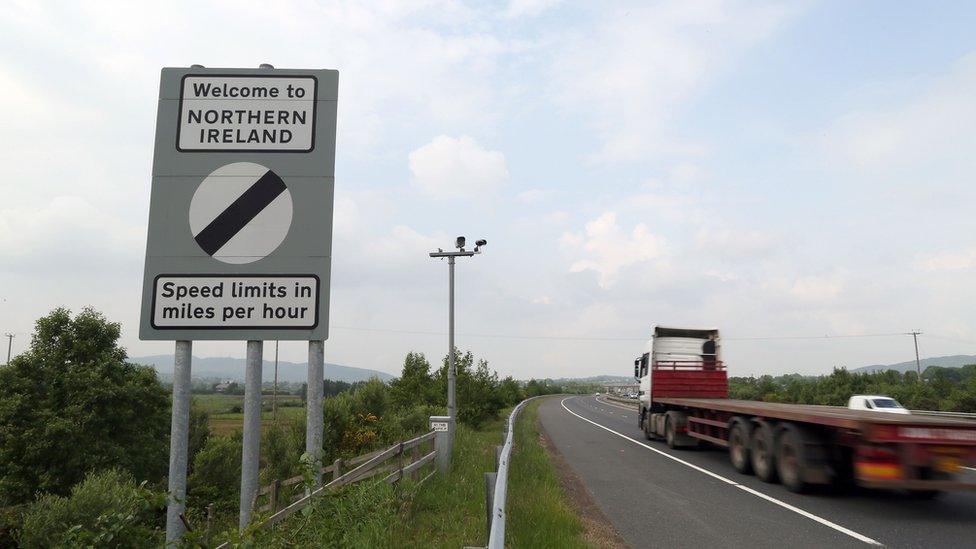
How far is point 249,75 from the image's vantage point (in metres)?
3.99

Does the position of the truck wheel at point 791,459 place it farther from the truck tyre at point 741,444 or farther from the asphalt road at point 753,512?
the truck tyre at point 741,444

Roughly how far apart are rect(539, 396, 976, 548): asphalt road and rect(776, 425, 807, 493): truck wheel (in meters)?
0.20

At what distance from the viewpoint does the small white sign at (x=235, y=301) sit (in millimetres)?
3727

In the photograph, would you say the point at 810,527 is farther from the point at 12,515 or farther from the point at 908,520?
the point at 12,515

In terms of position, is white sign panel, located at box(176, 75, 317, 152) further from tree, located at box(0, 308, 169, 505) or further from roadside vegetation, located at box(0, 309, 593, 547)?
tree, located at box(0, 308, 169, 505)

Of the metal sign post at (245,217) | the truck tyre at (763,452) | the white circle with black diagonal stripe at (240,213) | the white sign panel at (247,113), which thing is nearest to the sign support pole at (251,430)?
the metal sign post at (245,217)

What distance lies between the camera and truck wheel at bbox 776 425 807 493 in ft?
31.7

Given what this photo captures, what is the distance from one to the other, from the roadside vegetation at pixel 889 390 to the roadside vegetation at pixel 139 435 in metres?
26.1

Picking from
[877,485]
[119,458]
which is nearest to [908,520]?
[877,485]

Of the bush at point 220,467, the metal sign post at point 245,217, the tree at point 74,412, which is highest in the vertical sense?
the metal sign post at point 245,217

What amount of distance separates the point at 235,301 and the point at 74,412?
3375cm

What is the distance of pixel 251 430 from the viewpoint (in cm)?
368

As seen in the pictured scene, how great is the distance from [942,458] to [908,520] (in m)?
1.14

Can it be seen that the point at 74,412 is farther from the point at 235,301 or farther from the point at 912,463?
the point at 912,463
